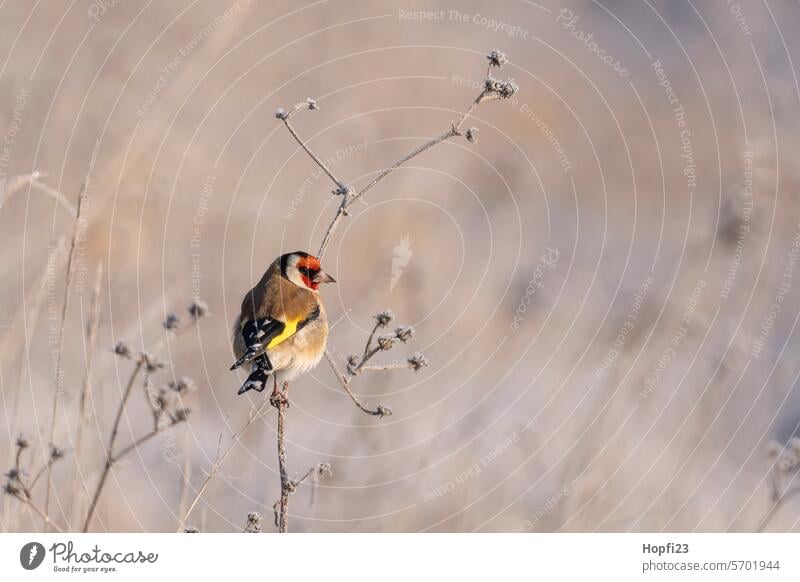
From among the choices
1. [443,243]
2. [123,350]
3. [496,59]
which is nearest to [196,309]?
[123,350]

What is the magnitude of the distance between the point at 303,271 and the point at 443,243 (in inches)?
133

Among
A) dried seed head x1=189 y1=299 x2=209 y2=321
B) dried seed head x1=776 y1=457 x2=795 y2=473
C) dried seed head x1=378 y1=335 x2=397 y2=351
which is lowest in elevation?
dried seed head x1=776 y1=457 x2=795 y2=473

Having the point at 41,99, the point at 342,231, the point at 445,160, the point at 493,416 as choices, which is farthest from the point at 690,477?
the point at 41,99

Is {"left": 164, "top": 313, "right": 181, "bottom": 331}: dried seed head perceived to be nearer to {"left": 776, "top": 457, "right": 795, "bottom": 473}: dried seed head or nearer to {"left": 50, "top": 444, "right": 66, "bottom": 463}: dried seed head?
{"left": 50, "top": 444, "right": 66, "bottom": 463}: dried seed head

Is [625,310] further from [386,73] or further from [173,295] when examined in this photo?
[386,73]

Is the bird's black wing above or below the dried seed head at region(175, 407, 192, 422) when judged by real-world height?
above

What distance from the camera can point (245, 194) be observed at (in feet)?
24.1

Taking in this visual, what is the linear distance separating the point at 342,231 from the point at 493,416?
1782 millimetres

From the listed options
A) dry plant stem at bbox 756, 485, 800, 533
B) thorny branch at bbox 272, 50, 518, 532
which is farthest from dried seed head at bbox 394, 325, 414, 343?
dry plant stem at bbox 756, 485, 800, 533

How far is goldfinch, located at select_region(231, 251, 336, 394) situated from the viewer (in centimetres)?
385

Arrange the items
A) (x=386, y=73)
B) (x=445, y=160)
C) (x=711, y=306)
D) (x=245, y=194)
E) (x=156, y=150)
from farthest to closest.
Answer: (x=386, y=73) < (x=445, y=160) < (x=245, y=194) < (x=156, y=150) < (x=711, y=306)

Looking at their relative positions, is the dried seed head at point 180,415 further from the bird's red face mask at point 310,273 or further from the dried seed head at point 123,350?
the bird's red face mask at point 310,273

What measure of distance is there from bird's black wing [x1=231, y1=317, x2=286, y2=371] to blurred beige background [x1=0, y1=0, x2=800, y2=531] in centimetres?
73

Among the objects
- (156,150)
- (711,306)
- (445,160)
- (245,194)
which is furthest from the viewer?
(445,160)
